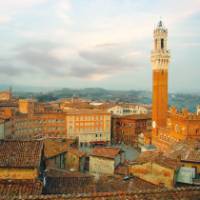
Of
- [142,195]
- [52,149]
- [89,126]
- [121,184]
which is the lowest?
[89,126]

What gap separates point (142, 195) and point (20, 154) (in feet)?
25.0

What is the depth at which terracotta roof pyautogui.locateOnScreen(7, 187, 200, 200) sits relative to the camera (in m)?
11.5

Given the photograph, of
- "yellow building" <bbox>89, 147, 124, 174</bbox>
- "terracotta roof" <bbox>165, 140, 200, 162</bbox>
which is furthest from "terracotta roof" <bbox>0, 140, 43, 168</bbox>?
"terracotta roof" <bbox>165, 140, 200, 162</bbox>

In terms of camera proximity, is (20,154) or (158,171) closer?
(20,154)

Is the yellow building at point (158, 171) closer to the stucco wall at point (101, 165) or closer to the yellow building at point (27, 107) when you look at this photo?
the stucco wall at point (101, 165)

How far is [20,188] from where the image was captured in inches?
552

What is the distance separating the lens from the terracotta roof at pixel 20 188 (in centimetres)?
1379

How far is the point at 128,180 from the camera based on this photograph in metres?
21.8

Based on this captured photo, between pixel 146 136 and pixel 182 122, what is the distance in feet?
44.6

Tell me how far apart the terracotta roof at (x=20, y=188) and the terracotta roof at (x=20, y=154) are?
2.32 meters

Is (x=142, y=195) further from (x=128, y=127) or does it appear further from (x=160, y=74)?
(x=128, y=127)

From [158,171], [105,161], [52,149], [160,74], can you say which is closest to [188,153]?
[158,171]

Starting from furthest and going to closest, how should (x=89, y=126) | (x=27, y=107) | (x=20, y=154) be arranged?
(x=89, y=126)
(x=27, y=107)
(x=20, y=154)

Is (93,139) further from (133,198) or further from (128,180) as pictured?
(133,198)
